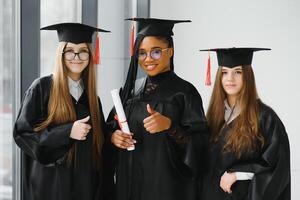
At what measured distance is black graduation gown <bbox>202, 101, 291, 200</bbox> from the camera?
2.37 m

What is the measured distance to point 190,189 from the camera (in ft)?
8.46

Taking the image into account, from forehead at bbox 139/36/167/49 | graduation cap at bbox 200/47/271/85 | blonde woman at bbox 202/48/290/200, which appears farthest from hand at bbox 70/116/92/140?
graduation cap at bbox 200/47/271/85

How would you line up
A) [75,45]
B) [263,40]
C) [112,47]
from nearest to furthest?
[75,45]
[263,40]
[112,47]

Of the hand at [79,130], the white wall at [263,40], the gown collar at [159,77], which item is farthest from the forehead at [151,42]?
the white wall at [263,40]

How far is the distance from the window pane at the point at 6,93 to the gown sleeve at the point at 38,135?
1.33 feet

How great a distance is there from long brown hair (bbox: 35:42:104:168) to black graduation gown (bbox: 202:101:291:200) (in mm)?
613

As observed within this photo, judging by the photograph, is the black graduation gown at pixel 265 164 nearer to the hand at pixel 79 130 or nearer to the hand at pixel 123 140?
the hand at pixel 123 140

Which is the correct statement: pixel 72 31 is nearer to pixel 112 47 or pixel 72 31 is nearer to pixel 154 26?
pixel 154 26

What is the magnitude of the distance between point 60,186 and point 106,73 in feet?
6.75

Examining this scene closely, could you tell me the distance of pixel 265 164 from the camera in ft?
7.83

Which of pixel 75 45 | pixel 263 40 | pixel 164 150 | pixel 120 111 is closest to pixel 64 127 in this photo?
pixel 120 111

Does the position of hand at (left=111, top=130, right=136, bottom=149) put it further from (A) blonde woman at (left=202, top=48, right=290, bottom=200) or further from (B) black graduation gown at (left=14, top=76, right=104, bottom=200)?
(A) blonde woman at (left=202, top=48, right=290, bottom=200)

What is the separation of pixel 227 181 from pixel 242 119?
0.31 meters

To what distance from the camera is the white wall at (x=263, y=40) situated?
422cm
